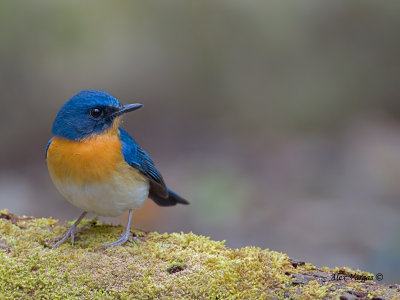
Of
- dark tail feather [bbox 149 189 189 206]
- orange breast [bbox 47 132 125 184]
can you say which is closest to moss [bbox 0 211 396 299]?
orange breast [bbox 47 132 125 184]

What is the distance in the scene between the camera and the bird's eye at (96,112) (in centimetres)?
448

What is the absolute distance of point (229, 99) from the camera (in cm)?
1201

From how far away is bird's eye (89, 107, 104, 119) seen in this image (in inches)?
176

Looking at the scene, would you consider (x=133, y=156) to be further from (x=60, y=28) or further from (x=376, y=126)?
(x=376, y=126)

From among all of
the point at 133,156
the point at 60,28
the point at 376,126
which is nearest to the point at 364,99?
the point at 376,126

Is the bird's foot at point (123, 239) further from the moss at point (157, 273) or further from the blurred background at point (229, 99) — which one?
the blurred background at point (229, 99)

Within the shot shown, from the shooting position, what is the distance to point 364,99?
40.4ft

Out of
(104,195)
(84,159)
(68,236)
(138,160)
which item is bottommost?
(68,236)

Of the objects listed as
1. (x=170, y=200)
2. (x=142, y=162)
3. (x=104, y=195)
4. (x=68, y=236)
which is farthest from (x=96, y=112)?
(x=170, y=200)

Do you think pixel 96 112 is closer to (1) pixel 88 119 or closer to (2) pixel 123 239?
(1) pixel 88 119

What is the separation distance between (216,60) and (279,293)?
9.10 meters

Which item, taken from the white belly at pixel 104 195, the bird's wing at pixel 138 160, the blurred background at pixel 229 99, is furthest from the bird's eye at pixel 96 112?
the blurred background at pixel 229 99

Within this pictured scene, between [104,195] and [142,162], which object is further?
[142,162]

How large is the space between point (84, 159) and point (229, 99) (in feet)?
26.3
